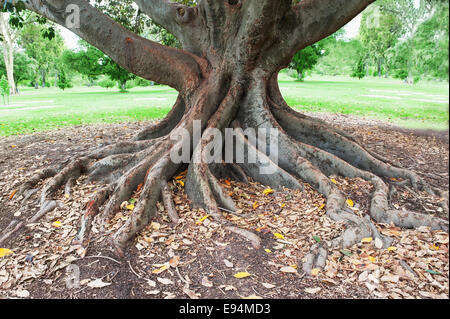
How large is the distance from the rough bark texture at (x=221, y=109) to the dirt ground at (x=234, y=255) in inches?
8.9

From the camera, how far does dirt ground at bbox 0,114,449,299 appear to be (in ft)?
9.15

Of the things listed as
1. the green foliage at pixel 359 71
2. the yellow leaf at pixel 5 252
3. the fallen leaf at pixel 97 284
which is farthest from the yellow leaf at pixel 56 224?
the green foliage at pixel 359 71

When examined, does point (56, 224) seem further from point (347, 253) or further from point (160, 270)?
point (347, 253)

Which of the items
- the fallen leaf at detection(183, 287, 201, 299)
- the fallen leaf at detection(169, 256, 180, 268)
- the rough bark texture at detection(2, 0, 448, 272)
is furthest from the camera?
the rough bark texture at detection(2, 0, 448, 272)

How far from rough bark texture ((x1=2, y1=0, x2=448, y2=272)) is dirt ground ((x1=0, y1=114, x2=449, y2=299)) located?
23 centimetres

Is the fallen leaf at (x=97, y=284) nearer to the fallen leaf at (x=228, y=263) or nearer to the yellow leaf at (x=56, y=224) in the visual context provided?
the fallen leaf at (x=228, y=263)

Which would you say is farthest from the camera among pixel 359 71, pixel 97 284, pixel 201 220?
pixel 359 71

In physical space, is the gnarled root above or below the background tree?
below

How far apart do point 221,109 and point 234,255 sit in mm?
2573

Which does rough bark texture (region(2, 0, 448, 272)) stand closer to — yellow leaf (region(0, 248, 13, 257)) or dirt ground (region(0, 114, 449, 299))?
dirt ground (region(0, 114, 449, 299))

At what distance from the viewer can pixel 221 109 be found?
504 cm

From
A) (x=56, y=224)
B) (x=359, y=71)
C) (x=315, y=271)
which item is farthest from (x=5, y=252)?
(x=359, y=71)

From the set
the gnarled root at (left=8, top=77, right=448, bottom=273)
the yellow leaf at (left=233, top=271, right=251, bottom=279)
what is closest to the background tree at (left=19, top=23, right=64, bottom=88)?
the gnarled root at (left=8, top=77, right=448, bottom=273)
